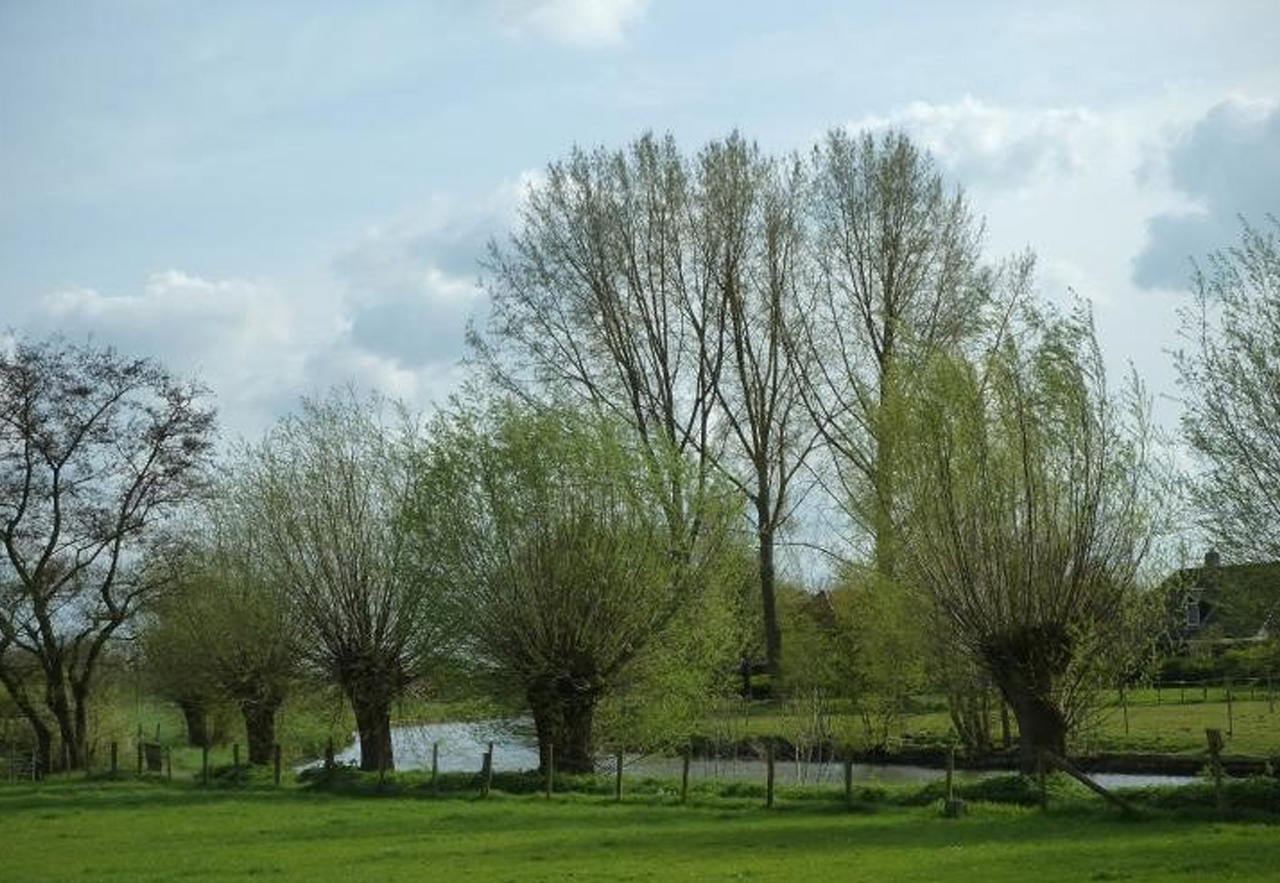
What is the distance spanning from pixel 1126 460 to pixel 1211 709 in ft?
84.7

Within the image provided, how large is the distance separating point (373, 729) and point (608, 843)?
17.9 m

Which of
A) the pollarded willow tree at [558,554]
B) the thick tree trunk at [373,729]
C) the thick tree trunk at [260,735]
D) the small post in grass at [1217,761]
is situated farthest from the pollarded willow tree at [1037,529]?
the thick tree trunk at [260,735]

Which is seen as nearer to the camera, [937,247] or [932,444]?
[932,444]

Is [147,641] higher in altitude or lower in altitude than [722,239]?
lower

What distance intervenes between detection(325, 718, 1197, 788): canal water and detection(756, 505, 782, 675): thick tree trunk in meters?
4.04

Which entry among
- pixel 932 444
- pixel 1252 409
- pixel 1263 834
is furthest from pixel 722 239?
pixel 1263 834

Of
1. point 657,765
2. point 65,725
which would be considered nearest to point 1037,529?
point 657,765

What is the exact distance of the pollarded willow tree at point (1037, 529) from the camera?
2983 cm

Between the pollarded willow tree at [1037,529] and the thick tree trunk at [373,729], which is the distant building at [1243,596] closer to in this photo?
the pollarded willow tree at [1037,529]

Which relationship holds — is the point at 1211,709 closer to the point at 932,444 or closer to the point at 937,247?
the point at 937,247

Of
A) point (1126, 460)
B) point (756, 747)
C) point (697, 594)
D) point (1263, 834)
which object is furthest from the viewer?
point (756, 747)

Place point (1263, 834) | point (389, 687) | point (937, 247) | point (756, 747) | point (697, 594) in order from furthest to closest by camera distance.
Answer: point (937, 247), point (756, 747), point (389, 687), point (697, 594), point (1263, 834)

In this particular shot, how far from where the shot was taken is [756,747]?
48.1m

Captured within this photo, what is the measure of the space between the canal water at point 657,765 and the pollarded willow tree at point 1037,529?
7066 millimetres
